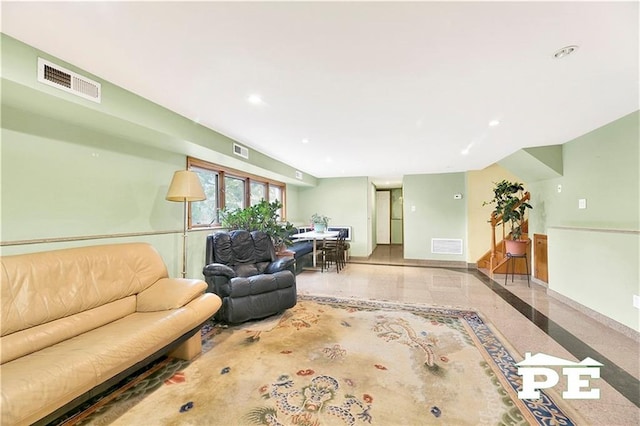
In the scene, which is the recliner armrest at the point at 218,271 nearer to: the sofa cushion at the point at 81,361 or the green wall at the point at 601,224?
the sofa cushion at the point at 81,361

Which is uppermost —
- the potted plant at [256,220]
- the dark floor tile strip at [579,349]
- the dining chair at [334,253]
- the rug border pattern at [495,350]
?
the potted plant at [256,220]

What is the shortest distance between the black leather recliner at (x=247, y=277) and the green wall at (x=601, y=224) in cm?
350

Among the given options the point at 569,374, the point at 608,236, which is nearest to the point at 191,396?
the point at 569,374

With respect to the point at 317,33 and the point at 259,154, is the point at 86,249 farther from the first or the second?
the point at 259,154

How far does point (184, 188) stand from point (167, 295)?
3.91ft

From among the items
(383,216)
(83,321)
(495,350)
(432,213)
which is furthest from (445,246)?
(83,321)

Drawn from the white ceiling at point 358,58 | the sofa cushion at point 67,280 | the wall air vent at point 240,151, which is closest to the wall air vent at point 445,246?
the white ceiling at point 358,58

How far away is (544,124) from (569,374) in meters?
2.56

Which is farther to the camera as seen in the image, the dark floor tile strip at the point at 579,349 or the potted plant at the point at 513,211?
the potted plant at the point at 513,211

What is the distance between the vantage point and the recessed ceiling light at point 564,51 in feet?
5.08

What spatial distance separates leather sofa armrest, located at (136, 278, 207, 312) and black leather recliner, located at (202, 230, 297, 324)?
473mm

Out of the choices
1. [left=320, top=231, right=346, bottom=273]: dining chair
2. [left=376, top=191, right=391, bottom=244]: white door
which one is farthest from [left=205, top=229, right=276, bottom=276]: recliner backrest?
[left=376, top=191, right=391, bottom=244]: white door

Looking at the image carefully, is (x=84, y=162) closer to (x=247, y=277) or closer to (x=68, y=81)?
(x=68, y=81)

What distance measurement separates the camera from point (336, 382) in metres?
1.77
